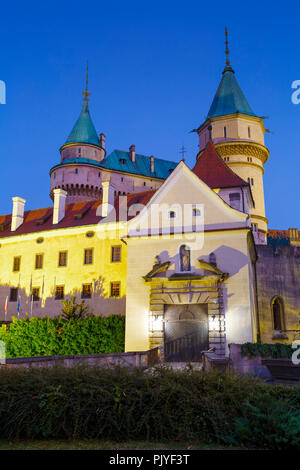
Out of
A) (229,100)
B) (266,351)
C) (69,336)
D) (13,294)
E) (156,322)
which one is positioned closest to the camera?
(266,351)

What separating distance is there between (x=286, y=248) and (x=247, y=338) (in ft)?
50.2

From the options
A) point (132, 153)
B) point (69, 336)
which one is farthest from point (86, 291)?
point (132, 153)

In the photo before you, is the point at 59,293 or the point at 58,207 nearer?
the point at 59,293

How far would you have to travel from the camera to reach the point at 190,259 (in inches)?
951

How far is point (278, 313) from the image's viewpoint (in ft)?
114

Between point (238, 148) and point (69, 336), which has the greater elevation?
point (238, 148)

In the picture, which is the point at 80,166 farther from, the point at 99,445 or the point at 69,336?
the point at 99,445

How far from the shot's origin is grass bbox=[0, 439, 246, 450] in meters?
7.96

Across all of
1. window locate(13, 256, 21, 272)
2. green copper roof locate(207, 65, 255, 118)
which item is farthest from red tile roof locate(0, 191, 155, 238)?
green copper roof locate(207, 65, 255, 118)

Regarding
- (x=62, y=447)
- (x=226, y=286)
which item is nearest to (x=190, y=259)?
(x=226, y=286)

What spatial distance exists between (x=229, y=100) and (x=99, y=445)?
4800 cm
